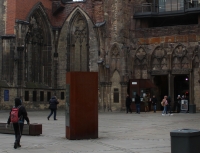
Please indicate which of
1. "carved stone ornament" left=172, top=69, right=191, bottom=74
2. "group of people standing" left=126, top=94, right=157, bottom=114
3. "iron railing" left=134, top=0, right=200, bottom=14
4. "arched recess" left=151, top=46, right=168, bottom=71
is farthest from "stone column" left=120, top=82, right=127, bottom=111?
"iron railing" left=134, top=0, right=200, bottom=14

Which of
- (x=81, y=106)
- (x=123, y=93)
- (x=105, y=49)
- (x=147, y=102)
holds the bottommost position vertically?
(x=147, y=102)

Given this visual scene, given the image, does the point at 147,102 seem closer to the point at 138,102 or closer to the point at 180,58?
the point at 138,102

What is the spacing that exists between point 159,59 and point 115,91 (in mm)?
4592

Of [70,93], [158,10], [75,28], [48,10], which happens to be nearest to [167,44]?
[158,10]

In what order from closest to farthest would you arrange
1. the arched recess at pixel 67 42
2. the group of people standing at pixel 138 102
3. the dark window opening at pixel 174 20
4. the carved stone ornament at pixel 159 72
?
the group of people standing at pixel 138 102 < the carved stone ornament at pixel 159 72 < the dark window opening at pixel 174 20 < the arched recess at pixel 67 42

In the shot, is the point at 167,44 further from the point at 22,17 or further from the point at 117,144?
the point at 117,144

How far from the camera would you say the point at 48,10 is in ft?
129

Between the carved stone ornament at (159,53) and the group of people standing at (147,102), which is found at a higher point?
the carved stone ornament at (159,53)

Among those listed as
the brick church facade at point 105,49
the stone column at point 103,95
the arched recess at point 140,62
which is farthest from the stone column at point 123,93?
the arched recess at point 140,62

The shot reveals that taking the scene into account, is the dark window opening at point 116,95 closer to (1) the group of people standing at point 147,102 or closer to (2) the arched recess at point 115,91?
(2) the arched recess at point 115,91

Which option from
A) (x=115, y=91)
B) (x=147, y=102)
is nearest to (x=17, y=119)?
(x=147, y=102)

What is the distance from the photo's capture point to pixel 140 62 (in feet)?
118

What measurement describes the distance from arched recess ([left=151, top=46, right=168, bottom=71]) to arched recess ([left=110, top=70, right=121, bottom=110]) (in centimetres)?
315

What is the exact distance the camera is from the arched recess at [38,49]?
37.3 m
